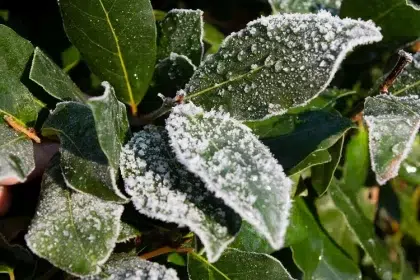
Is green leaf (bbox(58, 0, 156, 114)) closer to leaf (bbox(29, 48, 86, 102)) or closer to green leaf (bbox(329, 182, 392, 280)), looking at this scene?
leaf (bbox(29, 48, 86, 102))

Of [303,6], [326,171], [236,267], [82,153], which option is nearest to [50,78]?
[82,153]

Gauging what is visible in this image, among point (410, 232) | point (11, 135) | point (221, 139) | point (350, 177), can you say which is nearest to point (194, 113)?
point (221, 139)

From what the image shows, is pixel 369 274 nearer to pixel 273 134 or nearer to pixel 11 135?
pixel 273 134

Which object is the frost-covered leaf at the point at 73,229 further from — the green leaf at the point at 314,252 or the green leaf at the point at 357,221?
the green leaf at the point at 357,221

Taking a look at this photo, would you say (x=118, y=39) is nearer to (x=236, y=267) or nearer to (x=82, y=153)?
(x=82, y=153)

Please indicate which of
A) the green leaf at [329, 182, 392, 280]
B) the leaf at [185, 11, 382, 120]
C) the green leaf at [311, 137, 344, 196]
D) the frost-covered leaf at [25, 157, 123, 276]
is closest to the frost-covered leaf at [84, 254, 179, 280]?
the frost-covered leaf at [25, 157, 123, 276]

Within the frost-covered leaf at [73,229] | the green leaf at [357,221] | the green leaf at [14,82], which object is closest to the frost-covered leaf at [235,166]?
the frost-covered leaf at [73,229]
